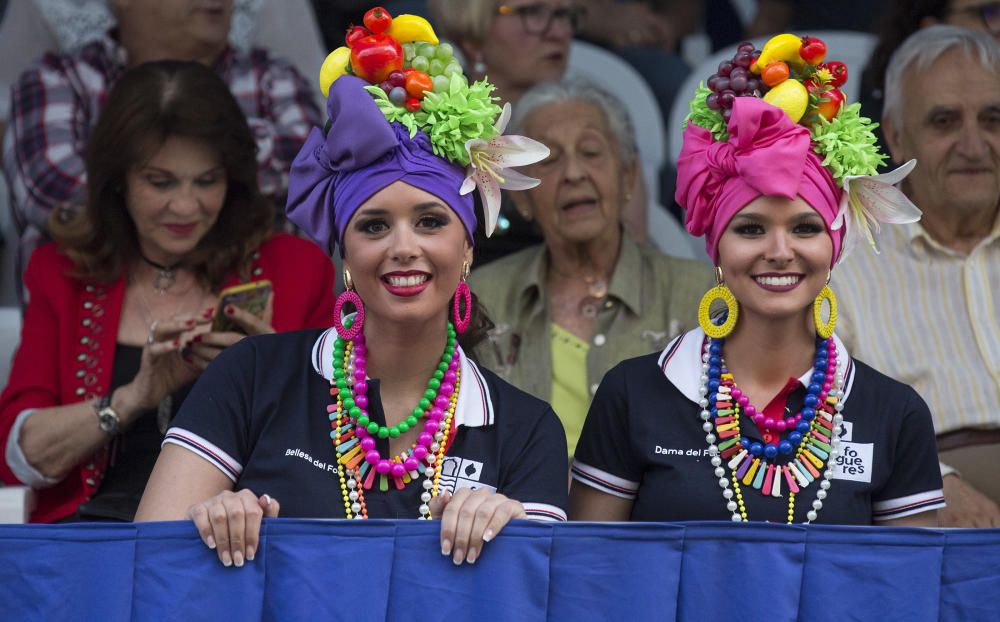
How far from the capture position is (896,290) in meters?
4.00

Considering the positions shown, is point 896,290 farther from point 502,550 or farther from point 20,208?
point 20,208

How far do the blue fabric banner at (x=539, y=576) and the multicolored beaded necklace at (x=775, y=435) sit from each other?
372mm

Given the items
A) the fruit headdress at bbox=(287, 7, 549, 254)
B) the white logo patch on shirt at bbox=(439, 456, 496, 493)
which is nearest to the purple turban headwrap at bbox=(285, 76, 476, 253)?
the fruit headdress at bbox=(287, 7, 549, 254)

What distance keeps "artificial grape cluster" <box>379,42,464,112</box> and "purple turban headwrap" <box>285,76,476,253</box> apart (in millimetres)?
56

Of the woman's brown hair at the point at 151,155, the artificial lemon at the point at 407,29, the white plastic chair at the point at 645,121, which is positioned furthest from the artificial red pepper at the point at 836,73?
the white plastic chair at the point at 645,121

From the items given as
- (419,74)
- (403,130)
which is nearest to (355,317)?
(403,130)

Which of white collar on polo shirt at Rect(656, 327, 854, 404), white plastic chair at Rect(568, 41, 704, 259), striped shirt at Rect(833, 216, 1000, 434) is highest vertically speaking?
white plastic chair at Rect(568, 41, 704, 259)

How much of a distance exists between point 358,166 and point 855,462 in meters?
1.19

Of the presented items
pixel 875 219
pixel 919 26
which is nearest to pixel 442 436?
pixel 875 219

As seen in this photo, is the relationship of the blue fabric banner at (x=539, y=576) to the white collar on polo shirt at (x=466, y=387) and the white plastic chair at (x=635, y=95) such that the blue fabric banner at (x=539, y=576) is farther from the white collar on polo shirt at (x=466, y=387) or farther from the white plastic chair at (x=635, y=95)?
the white plastic chair at (x=635, y=95)

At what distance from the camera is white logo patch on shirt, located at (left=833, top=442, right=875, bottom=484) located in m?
2.96

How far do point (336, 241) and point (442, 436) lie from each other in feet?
1.61

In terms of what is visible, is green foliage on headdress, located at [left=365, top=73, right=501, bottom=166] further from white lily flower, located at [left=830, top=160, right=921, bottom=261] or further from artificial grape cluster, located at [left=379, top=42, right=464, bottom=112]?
white lily flower, located at [left=830, top=160, right=921, bottom=261]

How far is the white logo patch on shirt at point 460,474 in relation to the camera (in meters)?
2.90
